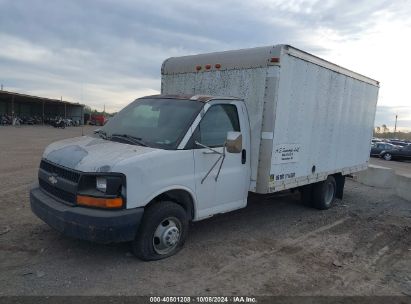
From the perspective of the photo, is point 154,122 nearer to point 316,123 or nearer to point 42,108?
point 316,123

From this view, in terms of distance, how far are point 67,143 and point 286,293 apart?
11.2 feet

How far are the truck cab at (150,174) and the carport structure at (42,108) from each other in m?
46.6

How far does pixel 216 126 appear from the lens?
5473mm

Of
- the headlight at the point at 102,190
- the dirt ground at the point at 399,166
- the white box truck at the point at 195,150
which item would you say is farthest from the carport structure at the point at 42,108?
the headlight at the point at 102,190

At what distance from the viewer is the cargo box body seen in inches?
234

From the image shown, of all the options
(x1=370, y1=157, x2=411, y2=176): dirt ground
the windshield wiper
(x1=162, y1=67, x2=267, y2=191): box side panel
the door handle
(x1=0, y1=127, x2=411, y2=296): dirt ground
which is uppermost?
(x1=162, y1=67, x2=267, y2=191): box side panel

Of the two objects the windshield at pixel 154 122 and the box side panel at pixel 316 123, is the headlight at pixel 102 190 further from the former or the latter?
the box side panel at pixel 316 123

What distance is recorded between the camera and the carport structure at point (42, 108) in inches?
1960

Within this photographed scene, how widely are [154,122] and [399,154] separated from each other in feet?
96.1

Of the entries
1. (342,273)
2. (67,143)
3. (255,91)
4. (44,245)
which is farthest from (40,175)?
(342,273)

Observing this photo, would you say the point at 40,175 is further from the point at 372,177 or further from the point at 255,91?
the point at 372,177

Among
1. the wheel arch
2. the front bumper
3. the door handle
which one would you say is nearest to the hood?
the front bumper

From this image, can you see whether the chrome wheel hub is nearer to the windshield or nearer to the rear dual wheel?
the windshield

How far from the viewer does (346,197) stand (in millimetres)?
10547
